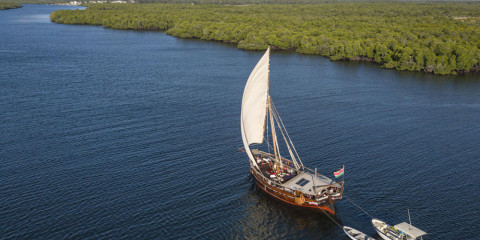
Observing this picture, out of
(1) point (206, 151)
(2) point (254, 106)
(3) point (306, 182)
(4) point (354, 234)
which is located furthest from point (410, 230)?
(1) point (206, 151)

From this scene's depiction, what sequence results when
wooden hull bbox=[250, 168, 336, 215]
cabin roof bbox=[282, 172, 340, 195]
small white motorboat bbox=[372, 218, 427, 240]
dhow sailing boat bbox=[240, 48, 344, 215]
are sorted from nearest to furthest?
small white motorboat bbox=[372, 218, 427, 240] < wooden hull bbox=[250, 168, 336, 215] < dhow sailing boat bbox=[240, 48, 344, 215] < cabin roof bbox=[282, 172, 340, 195]


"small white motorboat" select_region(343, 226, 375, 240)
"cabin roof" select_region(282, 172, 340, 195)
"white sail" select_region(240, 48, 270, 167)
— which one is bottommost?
"small white motorboat" select_region(343, 226, 375, 240)

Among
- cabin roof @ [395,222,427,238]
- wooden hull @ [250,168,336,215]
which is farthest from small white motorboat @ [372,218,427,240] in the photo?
wooden hull @ [250,168,336,215]

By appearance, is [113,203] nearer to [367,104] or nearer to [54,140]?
[54,140]

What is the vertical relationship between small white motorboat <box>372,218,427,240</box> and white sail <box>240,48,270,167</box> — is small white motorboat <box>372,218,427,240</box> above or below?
below

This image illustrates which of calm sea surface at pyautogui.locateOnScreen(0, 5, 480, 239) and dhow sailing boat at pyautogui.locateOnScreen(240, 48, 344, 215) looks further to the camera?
dhow sailing boat at pyautogui.locateOnScreen(240, 48, 344, 215)

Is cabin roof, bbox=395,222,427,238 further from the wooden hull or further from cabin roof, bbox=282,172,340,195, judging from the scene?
cabin roof, bbox=282,172,340,195

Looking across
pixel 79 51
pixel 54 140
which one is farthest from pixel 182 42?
pixel 54 140

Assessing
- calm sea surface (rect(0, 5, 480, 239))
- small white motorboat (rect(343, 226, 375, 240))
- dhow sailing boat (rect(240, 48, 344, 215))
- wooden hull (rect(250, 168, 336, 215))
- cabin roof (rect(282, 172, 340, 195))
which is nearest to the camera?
small white motorboat (rect(343, 226, 375, 240))
